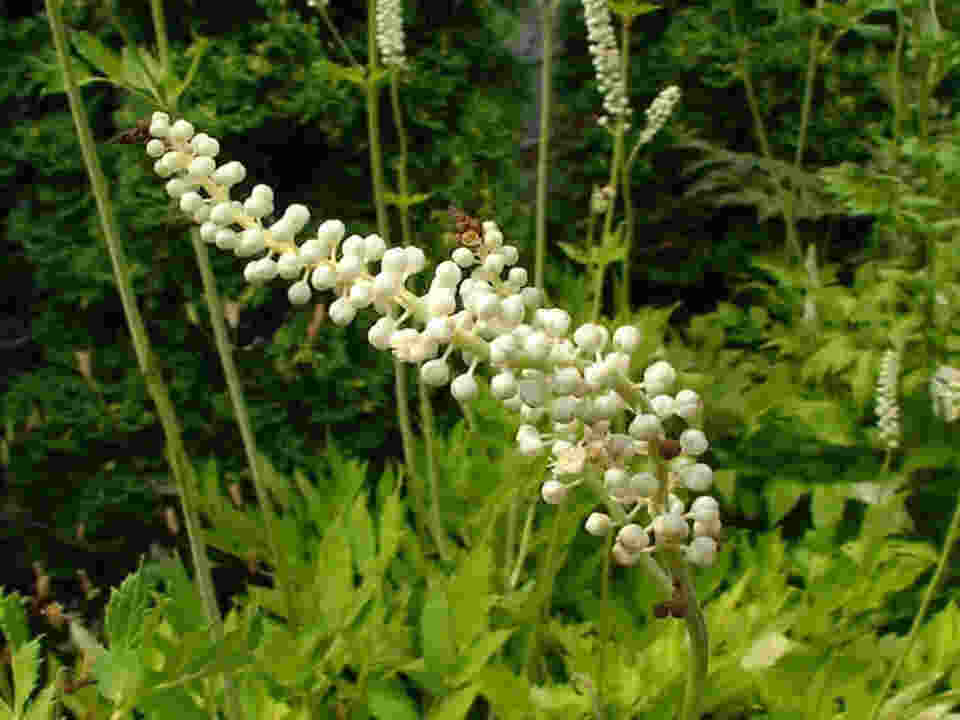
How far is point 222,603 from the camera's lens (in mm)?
3756

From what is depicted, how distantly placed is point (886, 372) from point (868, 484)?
82 cm

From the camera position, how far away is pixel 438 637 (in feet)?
7.23

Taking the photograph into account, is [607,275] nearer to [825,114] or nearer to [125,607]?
[825,114]

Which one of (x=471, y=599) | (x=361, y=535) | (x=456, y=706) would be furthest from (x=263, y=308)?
(x=456, y=706)

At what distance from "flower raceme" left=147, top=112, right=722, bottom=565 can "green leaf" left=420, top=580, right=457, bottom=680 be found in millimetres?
1365

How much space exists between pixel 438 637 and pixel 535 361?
1.52 meters

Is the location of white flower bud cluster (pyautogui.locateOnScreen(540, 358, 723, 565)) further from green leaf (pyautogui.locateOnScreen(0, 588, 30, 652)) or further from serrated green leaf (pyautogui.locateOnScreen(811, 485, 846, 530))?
serrated green leaf (pyautogui.locateOnScreen(811, 485, 846, 530))

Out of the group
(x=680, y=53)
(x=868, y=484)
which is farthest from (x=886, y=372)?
(x=680, y=53)

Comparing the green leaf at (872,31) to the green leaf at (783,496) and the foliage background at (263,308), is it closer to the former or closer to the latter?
the foliage background at (263,308)

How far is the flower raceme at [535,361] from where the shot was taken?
2.72ft

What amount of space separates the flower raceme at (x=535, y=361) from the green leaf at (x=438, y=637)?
53.7 inches

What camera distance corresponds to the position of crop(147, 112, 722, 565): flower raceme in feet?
2.72

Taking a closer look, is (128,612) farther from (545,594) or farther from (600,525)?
(545,594)

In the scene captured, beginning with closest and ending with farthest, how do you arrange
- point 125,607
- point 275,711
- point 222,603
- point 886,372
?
point 125,607 < point 275,711 < point 886,372 < point 222,603
